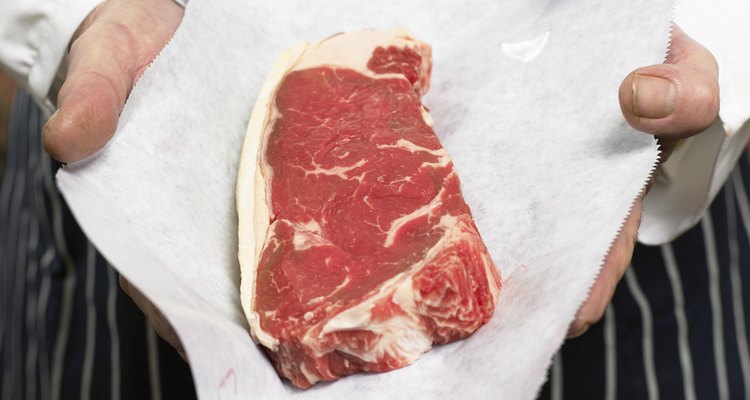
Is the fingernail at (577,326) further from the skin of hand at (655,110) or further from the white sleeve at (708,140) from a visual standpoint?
the white sleeve at (708,140)

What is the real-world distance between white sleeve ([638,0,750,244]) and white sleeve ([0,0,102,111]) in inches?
50.3

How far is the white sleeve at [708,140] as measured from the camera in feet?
4.85

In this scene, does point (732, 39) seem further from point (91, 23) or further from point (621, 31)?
point (91, 23)

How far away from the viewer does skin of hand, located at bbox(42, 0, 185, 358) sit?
1.16 metres

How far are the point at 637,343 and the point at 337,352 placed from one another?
828mm

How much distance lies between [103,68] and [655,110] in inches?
36.7

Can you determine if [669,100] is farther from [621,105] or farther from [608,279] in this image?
[608,279]

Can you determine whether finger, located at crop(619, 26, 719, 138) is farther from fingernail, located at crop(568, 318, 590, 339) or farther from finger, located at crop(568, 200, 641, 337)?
fingernail, located at crop(568, 318, 590, 339)

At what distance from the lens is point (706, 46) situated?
1.52 meters

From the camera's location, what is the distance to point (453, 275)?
3.69 feet

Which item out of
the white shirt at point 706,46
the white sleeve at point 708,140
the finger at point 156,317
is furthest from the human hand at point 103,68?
the white sleeve at point 708,140

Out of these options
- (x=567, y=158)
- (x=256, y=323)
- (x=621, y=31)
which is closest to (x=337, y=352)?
(x=256, y=323)

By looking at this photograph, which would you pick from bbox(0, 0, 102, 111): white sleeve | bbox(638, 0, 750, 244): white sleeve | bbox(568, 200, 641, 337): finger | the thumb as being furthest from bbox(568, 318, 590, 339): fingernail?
bbox(0, 0, 102, 111): white sleeve

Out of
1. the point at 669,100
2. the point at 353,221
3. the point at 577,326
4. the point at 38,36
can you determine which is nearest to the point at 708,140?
the point at 669,100
